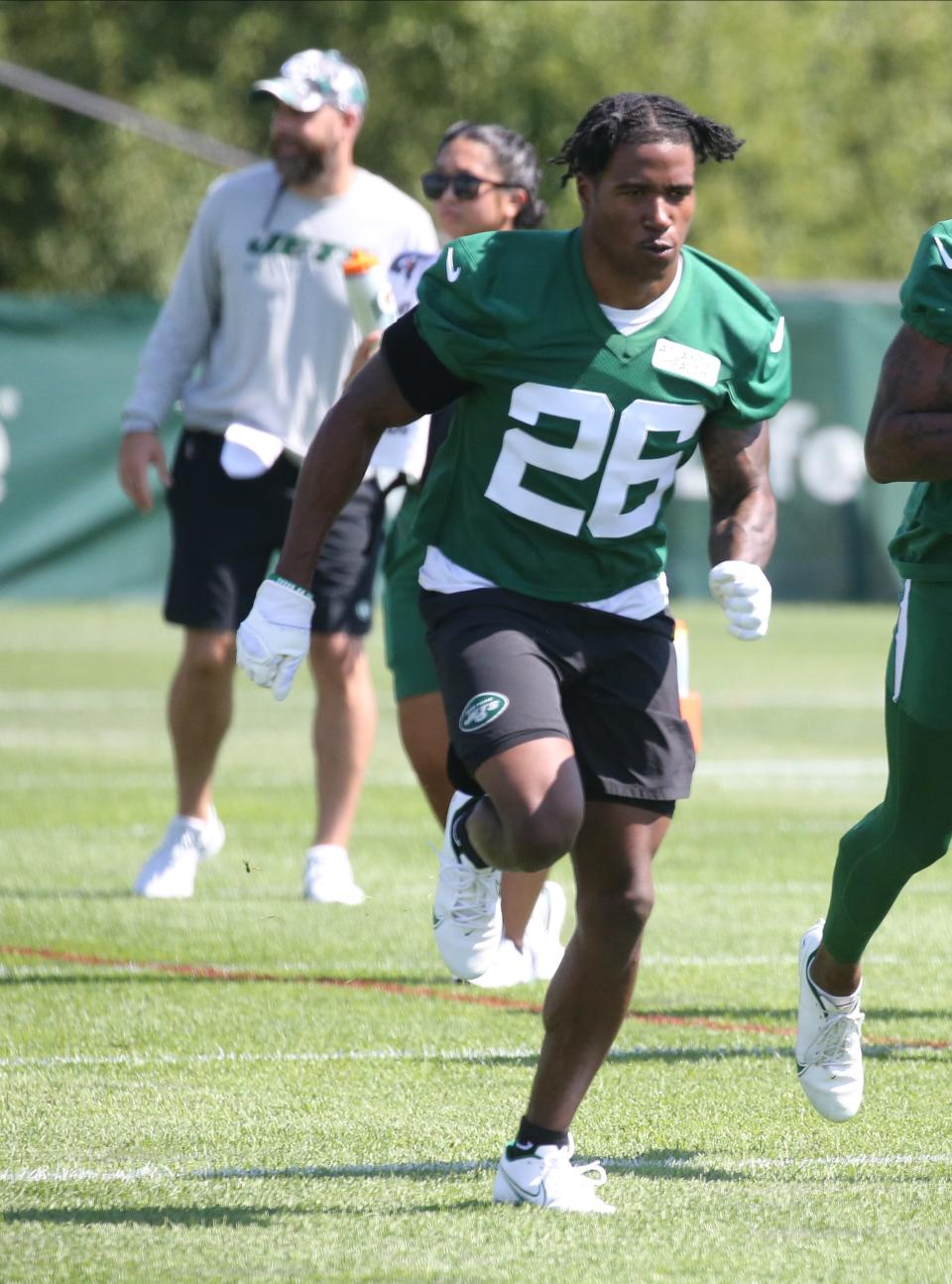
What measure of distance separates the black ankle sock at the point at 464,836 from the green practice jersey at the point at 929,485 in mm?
1037

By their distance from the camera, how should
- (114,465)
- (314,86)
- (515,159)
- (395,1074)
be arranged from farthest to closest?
(114,465) < (314,86) < (515,159) < (395,1074)

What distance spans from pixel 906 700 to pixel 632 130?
125cm

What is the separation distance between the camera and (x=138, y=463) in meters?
7.70

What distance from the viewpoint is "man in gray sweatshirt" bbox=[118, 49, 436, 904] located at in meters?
7.62

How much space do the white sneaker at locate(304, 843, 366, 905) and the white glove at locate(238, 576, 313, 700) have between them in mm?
3354

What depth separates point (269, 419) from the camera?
301 inches

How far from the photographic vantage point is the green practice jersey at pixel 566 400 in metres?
4.20

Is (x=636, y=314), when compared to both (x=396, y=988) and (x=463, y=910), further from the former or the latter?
(x=396, y=988)

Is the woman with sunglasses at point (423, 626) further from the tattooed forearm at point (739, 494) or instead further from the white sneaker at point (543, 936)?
the tattooed forearm at point (739, 494)

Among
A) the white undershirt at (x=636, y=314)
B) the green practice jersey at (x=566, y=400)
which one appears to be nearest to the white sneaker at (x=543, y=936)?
the green practice jersey at (x=566, y=400)

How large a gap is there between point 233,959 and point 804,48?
30.3m

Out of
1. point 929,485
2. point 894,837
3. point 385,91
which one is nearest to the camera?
point 929,485

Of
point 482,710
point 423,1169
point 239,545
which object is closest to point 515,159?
point 239,545

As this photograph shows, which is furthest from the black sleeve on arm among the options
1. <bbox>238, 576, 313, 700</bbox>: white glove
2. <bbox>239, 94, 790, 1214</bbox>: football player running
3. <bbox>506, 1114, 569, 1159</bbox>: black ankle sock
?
<bbox>506, 1114, 569, 1159</bbox>: black ankle sock
